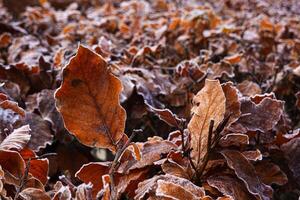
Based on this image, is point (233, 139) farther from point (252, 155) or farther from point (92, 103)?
point (92, 103)

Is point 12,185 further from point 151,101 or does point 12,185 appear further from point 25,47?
point 25,47

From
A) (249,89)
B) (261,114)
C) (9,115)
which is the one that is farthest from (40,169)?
(249,89)

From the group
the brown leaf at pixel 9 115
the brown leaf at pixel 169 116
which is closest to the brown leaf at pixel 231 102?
the brown leaf at pixel 169 116

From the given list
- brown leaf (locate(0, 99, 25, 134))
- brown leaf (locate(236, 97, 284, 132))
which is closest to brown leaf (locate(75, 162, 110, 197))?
brown leaf (locate(0, 99, 25, 134))

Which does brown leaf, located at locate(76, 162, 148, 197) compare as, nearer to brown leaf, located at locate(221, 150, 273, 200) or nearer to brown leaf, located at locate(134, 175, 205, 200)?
brown leaf, located at locate(134, 175, 205, 200)

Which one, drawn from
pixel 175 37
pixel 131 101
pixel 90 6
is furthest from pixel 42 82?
pixel 90 6

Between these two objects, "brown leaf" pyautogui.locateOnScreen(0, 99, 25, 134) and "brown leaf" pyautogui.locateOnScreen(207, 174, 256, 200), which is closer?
"brown leaf" pyautogui.locateOnScreen(207, 174, 256, 200)

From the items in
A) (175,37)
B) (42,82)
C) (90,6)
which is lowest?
(90,6)
